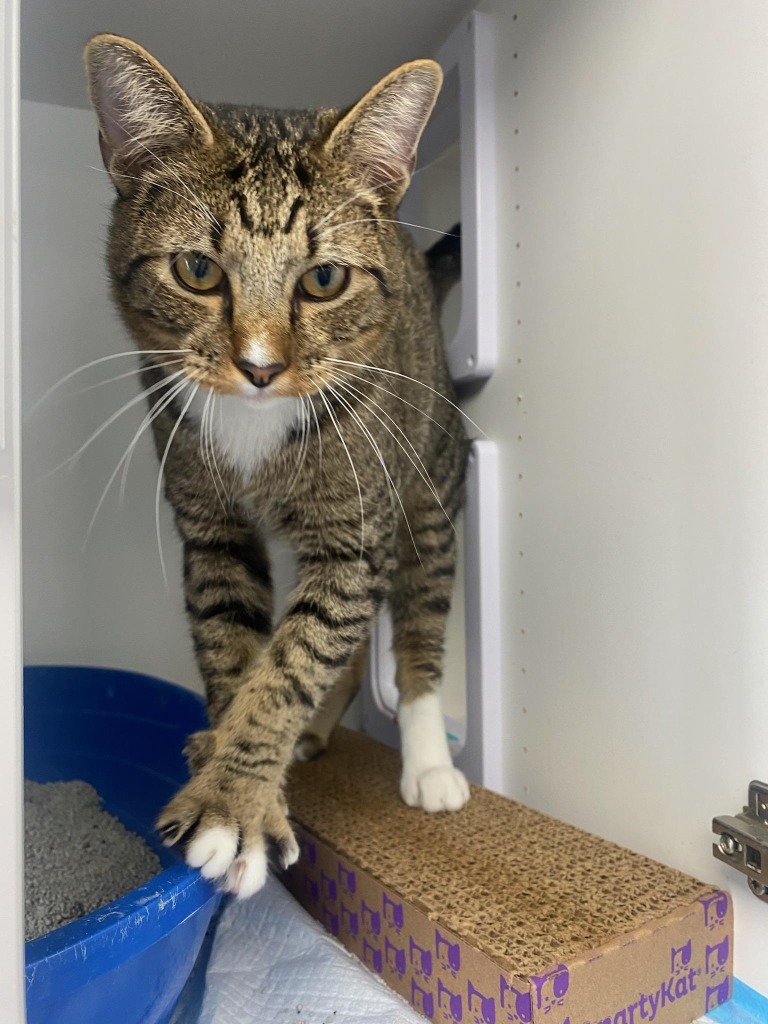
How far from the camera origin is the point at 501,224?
1.26 metres

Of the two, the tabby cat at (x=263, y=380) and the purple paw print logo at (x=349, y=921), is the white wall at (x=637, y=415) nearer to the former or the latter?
the tabby cat at (x=263, y=380)

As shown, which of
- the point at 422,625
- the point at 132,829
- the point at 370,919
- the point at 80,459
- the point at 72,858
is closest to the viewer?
the point at 370,919

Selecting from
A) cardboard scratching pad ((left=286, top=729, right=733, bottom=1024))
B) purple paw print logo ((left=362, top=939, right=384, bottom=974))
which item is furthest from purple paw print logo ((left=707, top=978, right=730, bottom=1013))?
purple paw print logo ((left=362, top=939, right=384, bottom=974))

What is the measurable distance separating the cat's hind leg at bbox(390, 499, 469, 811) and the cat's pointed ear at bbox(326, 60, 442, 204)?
1.77 ft

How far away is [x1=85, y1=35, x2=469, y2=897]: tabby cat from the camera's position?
0.84 meters

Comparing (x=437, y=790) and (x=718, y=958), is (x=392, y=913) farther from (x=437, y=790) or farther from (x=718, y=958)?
(x=718, y=958)

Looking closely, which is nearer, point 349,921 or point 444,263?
point 349,921

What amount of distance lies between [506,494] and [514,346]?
240 millimetres

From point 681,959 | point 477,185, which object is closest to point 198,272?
point 477,185

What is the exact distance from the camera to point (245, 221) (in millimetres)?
851

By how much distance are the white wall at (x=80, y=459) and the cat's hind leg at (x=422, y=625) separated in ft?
1.67

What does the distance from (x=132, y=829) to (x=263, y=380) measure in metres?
0.80

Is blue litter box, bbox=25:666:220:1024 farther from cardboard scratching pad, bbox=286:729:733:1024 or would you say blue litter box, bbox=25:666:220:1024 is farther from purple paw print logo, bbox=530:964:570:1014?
purple paw print logo, bbox=530:964:570:1014

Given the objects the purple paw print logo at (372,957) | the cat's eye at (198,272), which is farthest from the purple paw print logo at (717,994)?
the cat's eye at (198,272)
